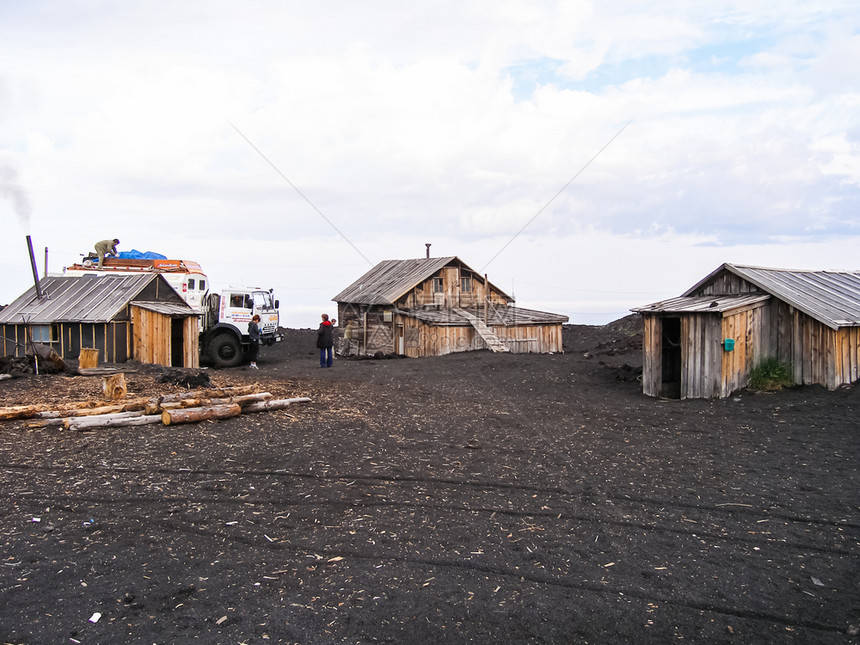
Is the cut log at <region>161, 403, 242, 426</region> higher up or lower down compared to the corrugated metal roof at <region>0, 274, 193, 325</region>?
lower down

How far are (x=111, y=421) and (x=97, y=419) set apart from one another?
228mm

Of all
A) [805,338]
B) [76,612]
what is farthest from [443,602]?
[805,338]

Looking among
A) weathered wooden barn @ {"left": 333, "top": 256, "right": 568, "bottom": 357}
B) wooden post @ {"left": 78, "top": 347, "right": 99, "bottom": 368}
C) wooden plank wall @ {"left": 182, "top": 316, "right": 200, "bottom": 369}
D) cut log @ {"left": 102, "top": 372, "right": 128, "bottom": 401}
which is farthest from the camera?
weathered wooden barn @ {"left": 333, "top": 256, "right": 568, "bottom": 357}

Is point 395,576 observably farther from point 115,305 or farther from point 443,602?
point 115,305

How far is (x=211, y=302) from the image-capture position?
27.6 m

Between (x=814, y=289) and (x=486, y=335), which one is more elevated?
(x=814, y=289)

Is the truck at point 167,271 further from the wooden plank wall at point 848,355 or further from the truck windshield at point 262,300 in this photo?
the wooden plank wall at point 848,355

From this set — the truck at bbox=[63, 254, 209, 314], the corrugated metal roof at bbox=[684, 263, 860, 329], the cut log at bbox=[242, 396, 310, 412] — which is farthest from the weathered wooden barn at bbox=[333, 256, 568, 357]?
the cut log at bbox=[242, 396, 310, 412]

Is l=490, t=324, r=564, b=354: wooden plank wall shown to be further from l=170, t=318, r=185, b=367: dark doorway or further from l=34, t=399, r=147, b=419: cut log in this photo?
l=34, t=399, r=147, b=419: cut log

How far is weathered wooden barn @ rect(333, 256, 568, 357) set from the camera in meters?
31.7

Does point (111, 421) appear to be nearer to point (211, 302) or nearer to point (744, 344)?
point (744, 344)

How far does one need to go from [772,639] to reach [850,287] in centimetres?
1689

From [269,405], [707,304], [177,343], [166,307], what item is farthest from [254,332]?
[707,304]

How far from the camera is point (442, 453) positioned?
10.4 m
